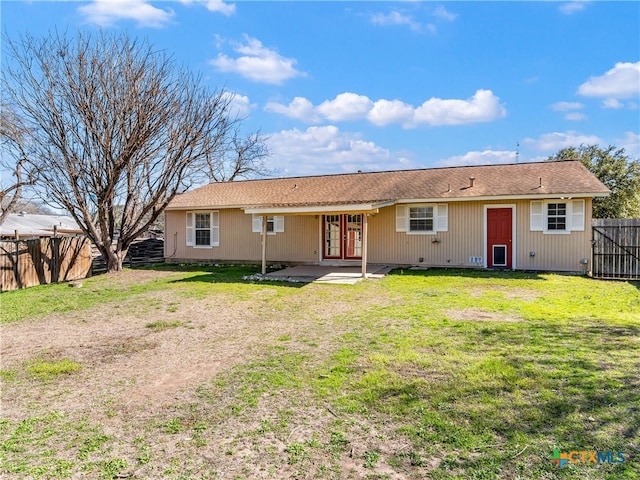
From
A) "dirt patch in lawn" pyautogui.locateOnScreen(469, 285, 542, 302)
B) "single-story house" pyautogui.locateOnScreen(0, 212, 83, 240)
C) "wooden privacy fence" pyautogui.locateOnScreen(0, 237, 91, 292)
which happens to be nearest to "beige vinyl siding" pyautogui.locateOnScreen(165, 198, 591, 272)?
"dirt patch in lawn" pyautogui.locateOnScreen(469, 285, 542, 302)

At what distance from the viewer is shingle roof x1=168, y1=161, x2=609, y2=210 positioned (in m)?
12.2

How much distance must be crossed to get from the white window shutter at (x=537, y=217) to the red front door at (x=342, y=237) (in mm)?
5623

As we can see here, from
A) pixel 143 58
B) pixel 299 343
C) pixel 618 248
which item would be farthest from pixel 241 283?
pixel 618 248

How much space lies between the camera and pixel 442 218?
13188mm

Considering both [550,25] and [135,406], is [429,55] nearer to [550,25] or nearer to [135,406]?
[550,25]

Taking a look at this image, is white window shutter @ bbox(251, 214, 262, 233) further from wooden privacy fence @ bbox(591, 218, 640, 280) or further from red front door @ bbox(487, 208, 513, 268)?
wooden privacy fence @ bbox(591, 218, 640, 280)

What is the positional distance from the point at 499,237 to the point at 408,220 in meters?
2.97

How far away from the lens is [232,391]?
3854 millimetres

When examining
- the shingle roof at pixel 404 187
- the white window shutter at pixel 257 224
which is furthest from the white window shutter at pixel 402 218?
the white window shutter at pixel 257 224

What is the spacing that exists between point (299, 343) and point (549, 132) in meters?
24.1

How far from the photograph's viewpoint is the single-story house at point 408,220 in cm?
1194

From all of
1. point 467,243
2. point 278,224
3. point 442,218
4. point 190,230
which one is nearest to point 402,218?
point 442,218

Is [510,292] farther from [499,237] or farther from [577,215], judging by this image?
[577,215]

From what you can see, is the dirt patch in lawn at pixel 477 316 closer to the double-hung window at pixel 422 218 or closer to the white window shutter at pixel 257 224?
the double-hung window at pixel 422 218
